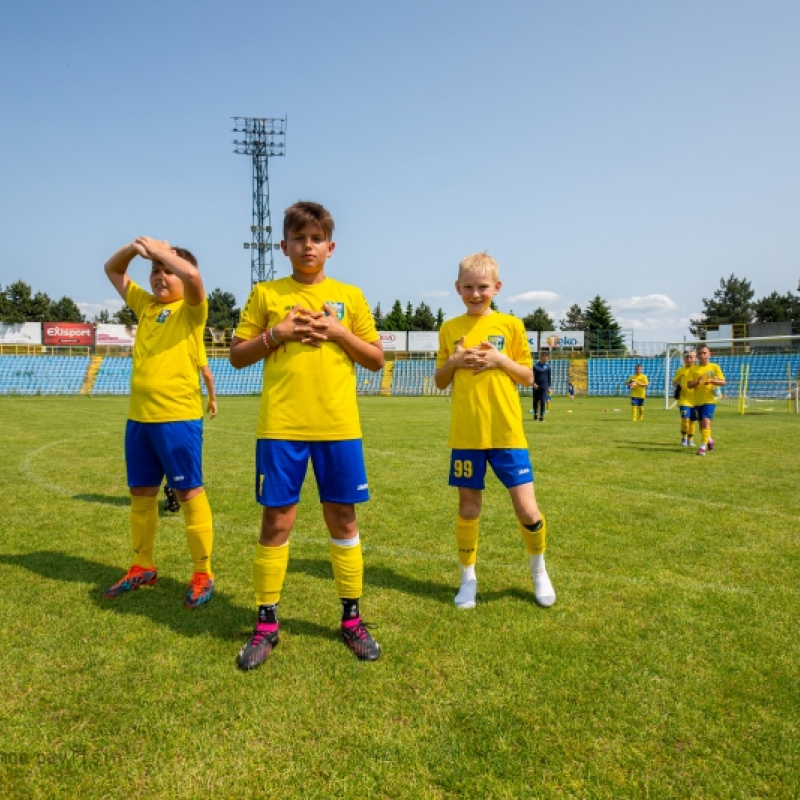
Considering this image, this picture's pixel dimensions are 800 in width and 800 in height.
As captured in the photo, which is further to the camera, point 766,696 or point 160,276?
point 160,276

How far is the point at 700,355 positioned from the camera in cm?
1277

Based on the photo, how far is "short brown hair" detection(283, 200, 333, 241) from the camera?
328 centimetres

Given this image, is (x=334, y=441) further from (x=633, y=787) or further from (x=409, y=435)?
(x=409, y=435)

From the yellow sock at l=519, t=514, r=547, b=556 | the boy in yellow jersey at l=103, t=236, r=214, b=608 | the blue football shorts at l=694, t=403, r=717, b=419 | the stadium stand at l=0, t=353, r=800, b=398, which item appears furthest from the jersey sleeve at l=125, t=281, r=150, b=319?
the stadium stand at l=0, t=353, r=800, b=398

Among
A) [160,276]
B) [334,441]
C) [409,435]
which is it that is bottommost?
[409,435]

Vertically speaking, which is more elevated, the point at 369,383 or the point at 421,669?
the point at 421,669

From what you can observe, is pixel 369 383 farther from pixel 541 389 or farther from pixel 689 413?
pixel 689 413

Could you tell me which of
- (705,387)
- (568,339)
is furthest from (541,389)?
(568,339)

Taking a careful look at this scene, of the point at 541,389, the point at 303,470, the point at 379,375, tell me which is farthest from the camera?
the point at 379,375

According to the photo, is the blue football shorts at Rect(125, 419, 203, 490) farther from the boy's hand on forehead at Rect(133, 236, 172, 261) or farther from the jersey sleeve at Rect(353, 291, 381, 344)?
the jersey sleeve at Rect(353, 291, 381, 344)

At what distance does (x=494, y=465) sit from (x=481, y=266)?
4.28 feet

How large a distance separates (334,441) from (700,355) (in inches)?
458

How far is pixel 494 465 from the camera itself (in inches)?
160

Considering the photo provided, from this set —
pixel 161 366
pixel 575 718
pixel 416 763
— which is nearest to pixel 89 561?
pixel 161 366
